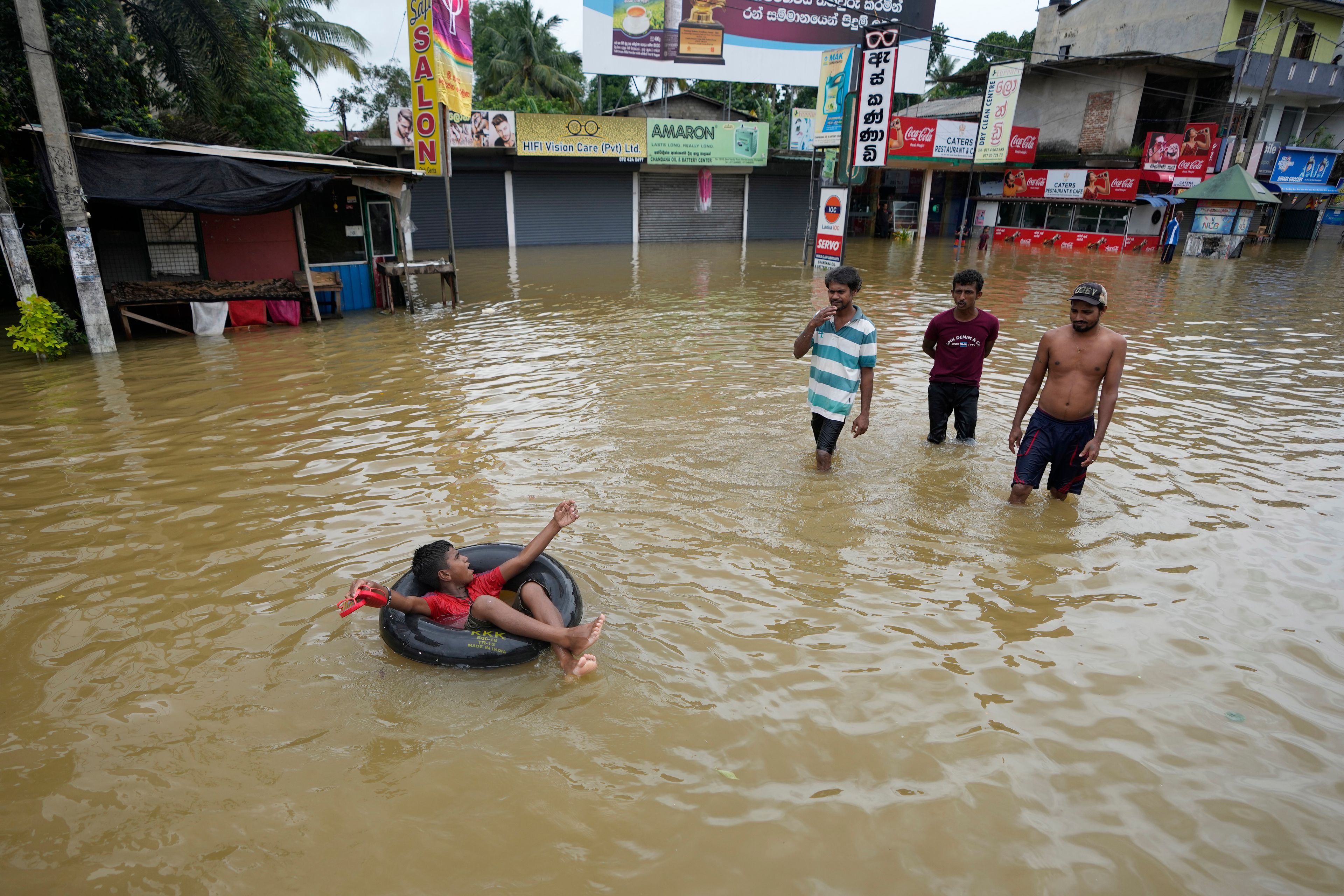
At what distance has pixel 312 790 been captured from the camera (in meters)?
2.99

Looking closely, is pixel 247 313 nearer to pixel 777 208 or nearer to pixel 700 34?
pixel 700 34

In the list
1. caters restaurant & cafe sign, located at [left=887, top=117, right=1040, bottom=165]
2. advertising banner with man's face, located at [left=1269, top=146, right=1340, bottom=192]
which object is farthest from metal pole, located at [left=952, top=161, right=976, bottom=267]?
advertising banner with man's face, located at [left=1269, top=146, right=1340, bottom=192]

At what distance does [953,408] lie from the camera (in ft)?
21.1

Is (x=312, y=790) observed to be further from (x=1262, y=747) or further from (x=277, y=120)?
(x=277, y=120)

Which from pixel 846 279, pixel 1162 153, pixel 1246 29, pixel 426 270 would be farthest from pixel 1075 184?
pixel 846 279

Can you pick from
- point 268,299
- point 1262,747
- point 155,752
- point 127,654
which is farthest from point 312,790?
point 268,299

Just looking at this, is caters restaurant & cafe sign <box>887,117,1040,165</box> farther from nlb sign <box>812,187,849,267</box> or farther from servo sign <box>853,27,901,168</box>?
servo sign <box>853,27,901,168</box>

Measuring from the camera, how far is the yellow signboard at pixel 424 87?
1276 centimetres

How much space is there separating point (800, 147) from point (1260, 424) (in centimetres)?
2522

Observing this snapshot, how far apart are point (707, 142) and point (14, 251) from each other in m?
22.8

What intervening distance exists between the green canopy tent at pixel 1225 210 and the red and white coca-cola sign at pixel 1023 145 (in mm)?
6509

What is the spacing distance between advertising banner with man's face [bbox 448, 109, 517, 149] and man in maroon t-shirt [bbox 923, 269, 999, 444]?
2204 centimetres

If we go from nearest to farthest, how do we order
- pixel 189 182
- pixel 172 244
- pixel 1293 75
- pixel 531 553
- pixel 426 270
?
pixel 531 553 < pixel 189 182 < pixel 172 244 < pixel 426 270 < pixel 1293 75

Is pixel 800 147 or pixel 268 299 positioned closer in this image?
pixel 268 299
